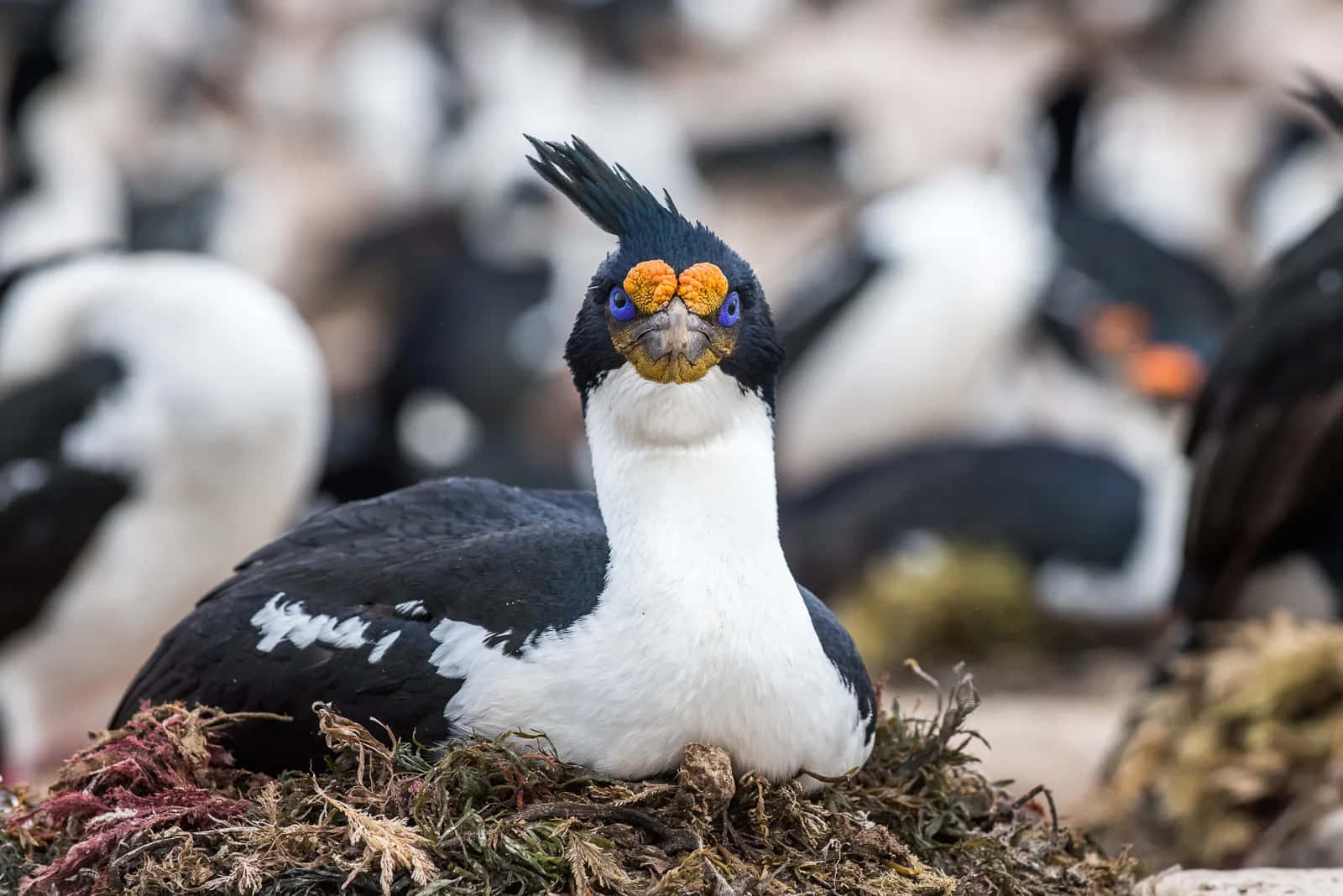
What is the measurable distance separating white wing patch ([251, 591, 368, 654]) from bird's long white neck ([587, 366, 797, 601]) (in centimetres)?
49

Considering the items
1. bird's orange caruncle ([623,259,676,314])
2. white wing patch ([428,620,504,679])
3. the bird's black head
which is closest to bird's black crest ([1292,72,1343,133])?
the bird's black head

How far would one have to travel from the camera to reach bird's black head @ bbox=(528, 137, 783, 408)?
3.08 metres

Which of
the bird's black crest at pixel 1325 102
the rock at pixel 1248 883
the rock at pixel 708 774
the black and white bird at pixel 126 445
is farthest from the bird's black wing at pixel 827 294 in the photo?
the rock at pixel 708 774

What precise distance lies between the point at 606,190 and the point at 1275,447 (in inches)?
110

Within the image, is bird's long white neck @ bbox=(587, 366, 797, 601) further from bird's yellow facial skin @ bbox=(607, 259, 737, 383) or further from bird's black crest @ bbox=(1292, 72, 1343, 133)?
bird's black crest @ bbox=(1292, 72, 1343, 133)

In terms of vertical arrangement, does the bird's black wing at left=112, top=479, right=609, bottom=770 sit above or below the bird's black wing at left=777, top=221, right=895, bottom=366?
below

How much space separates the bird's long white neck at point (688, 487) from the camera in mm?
3137

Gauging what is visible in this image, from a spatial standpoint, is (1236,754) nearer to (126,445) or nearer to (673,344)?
(673,344)

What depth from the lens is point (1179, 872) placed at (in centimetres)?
387

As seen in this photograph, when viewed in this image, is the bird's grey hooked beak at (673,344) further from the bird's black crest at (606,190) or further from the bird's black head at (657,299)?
the bird's black crest at (606,190)

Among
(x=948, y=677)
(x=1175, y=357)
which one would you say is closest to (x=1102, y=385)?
(x=1175, y=357)

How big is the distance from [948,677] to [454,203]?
960cm

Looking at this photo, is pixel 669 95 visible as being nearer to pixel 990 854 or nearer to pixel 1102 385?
pixel 1102 385

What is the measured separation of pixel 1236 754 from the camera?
17.3ft
